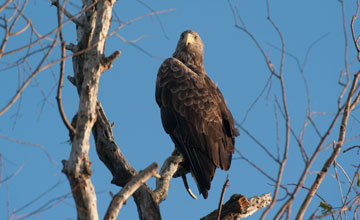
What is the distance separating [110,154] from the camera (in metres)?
5.18

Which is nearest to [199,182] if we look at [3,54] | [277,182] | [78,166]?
[78,166]

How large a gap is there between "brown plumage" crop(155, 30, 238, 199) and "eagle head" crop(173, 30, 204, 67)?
25.2 inches

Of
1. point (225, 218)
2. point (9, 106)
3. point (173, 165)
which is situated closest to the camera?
point (9, 106)

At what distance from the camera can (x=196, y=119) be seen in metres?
6.38

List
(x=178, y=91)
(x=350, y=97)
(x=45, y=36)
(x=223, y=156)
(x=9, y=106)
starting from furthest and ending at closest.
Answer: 1. (x=178, y=91)
2. (x=223, y=156)
3. (x=350, y=97)
4. (x=45, y=36)
5. (x=9, y=106)

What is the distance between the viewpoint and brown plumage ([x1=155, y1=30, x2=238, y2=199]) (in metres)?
6.04

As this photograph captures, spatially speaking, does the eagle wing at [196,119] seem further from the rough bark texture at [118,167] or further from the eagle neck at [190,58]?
the rough bark texture at [118,167]

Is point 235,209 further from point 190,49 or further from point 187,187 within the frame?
point 190,49

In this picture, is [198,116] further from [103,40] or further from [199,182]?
[103,40]

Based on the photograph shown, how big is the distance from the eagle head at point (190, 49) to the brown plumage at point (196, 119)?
2.10ft

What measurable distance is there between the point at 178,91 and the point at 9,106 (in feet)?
12.3

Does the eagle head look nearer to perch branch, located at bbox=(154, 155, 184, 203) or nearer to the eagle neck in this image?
the eagle neck

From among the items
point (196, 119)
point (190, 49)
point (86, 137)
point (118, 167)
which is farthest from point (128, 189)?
point (190, 49)

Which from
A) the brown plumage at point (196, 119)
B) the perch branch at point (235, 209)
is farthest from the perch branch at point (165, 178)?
the perch branch at point (235, 209)
